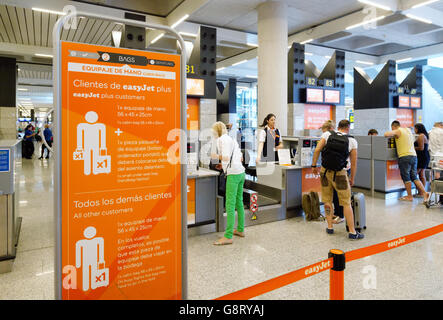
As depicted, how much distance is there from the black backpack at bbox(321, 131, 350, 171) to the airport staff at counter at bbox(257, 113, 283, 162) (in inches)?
62.7

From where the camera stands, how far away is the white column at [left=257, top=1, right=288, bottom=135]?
810cm

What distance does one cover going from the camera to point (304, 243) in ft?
13.9

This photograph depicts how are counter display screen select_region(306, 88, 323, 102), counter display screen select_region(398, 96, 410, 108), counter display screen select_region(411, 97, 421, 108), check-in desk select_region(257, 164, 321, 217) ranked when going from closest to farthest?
check-in desk select_region(257, 164, 321, 217), counter display screen select_region(306, 88, 323, 102), counter display screen select_region(398, 96, 410, 108), counter display screen select_region(411, 97, 421, 108)

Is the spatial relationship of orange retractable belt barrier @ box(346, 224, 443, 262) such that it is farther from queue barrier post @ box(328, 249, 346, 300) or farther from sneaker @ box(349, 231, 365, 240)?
sneaker @ box(349, 231, 365, 240)

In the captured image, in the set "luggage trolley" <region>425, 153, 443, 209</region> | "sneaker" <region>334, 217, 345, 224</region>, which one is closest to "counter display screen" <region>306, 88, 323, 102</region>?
"luggage trolley" <region>425, 153, 443, 209</region>

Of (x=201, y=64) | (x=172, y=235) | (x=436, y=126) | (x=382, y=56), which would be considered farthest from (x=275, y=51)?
(x=382, y=56)

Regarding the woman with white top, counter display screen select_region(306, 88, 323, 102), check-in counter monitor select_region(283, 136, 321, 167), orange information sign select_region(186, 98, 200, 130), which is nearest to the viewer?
the woman with white top

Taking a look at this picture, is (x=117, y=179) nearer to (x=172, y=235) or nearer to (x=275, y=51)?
(x=172, y=235)

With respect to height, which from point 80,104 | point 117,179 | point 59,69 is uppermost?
point 59,69

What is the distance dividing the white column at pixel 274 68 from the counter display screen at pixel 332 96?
1456mm

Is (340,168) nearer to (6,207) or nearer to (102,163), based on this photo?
(102,163)

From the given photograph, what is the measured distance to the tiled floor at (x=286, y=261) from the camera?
2.94 meters

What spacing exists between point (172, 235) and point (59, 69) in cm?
111

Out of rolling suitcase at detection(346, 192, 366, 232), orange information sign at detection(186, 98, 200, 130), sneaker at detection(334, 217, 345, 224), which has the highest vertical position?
orange information sign at detection(186, 98, 200, 130)
